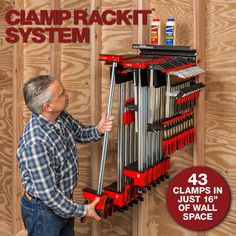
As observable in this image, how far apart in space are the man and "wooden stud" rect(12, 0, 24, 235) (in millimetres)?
764

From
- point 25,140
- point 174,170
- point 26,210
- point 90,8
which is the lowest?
point 26,210

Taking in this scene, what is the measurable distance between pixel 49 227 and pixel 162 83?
2.83 feet

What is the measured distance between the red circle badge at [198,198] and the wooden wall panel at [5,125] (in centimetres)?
131

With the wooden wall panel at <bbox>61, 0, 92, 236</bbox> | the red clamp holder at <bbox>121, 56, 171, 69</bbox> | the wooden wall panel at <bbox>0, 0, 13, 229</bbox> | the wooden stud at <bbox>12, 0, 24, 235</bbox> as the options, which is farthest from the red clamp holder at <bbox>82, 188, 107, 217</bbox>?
the wooden wall panel at <bbox>0, 0, 13, 229</bbox>

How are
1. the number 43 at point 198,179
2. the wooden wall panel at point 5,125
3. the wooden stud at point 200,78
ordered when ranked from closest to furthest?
the wooden stud at point 200,78 < the number 43 at point 198,179 < the wooden wall panel at point 5,125

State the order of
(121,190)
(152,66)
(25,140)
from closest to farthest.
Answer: (152,66) < (25,140) < (121,190)

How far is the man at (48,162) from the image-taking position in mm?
2008

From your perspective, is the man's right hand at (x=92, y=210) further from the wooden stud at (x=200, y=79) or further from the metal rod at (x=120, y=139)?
the wooden stud at (x=200, y=79)

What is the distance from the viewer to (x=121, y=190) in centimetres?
221

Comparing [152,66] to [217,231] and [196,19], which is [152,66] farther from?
[217,231]

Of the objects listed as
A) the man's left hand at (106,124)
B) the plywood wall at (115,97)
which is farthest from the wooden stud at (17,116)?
the man's left hand at (106,124)

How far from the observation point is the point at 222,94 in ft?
7.18

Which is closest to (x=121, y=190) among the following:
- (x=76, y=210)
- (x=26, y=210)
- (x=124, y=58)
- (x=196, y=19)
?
(x=76, y=210)

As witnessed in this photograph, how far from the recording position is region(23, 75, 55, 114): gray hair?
6.84 feet
